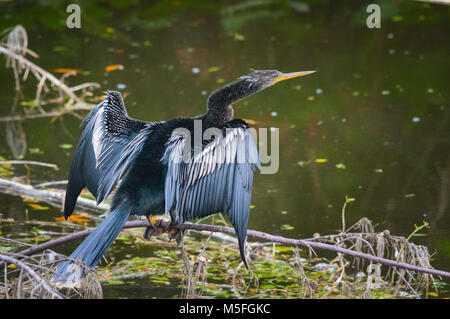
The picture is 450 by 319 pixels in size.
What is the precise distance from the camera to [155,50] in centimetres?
770

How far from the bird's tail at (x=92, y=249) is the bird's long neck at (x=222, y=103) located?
2.23 ft

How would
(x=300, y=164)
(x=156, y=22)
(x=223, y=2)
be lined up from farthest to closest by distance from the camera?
(x=223, y=2) → (x=156, y=22) → (x=300, y=164)

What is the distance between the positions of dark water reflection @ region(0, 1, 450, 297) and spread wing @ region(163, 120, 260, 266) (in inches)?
34.9

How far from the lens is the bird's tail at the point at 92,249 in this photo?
2812 mm

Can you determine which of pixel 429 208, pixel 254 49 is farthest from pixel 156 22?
pixel 429 208

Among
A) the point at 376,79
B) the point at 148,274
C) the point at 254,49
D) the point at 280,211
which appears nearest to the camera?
the point at 148,274

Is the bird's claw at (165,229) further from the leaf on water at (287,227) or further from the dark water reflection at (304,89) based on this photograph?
the leaf on water at (287,227)

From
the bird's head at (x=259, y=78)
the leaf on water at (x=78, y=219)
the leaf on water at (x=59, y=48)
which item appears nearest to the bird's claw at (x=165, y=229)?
the bird's head at (x=259, y=78)

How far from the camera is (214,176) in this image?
326 centimetres

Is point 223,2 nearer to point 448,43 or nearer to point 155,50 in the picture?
point 155,50

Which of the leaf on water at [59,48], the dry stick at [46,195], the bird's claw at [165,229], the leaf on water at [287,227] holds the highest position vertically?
the leaf on water at [59,48]

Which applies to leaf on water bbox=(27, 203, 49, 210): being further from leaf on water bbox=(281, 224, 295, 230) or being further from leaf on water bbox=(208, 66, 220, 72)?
leaf on water bbox=(208, 66, 220, 72)

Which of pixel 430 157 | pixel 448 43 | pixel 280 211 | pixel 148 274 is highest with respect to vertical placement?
pixel 448 43

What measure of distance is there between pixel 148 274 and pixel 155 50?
3.98 m
